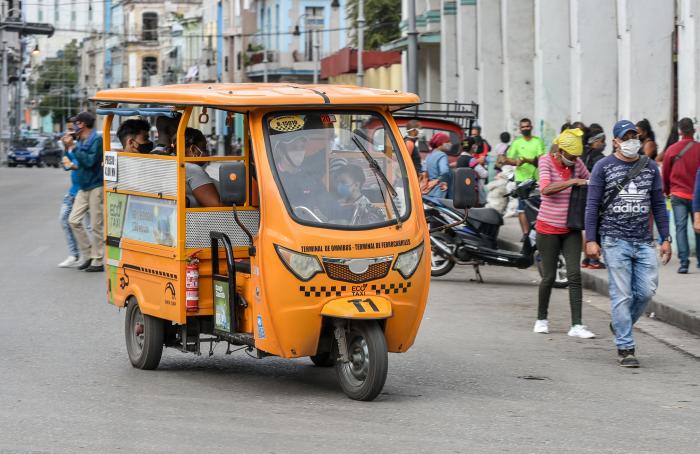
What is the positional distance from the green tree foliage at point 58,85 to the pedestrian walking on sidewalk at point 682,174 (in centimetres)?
13364

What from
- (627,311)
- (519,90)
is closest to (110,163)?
(627,311)

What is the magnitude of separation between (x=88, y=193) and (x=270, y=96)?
8655 millimetres

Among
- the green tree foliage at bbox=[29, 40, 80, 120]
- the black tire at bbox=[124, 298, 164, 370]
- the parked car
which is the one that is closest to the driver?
the black tire at bbox=[124, 298, 164, 370]

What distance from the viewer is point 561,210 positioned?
11617 mm

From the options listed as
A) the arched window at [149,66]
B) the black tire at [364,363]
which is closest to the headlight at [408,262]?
the black tire at [364,363]

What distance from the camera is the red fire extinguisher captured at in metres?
9.11

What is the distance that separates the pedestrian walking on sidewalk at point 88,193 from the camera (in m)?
16.3

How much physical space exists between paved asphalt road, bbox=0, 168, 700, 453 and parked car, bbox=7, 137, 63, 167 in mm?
63128

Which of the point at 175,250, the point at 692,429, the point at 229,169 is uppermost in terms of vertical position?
the point at 229,169

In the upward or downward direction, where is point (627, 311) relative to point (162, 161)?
downward

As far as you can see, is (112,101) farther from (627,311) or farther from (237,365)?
(627,311)

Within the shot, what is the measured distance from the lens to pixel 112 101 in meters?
9.84

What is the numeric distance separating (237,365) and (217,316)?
930 mm

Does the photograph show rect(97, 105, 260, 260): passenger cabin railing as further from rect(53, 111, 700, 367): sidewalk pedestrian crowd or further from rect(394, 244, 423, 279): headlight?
rect(394, 244, 423, 279): headlight
